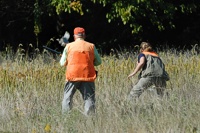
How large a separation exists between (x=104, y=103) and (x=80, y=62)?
2.71 feet

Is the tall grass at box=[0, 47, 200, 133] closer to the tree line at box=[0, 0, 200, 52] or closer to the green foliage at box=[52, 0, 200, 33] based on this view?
the green foliage at box=[52, 0, 200, 33]

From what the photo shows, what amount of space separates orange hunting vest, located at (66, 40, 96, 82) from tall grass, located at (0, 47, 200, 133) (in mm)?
543

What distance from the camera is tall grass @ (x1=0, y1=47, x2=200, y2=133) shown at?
9648 mm

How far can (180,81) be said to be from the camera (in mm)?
13742

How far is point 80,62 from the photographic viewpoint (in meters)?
11.1

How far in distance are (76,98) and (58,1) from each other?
9570 millimetres

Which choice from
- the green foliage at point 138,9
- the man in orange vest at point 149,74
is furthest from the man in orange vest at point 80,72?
A: the green foliage at point 138,9

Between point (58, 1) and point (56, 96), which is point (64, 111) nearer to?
point (56, 96)

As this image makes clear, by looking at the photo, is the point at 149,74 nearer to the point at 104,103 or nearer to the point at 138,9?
the point at 104,103

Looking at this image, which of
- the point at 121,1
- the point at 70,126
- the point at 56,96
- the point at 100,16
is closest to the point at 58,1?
the point at 121,1

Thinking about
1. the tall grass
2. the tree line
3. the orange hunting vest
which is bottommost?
the tall grass

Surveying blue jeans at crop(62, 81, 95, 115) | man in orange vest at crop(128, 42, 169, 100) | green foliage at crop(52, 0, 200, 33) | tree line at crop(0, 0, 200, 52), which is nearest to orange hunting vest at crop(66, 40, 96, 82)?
blue jeans at crop(62, 81, 95, 115)

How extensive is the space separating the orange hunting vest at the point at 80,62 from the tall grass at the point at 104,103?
0.54m

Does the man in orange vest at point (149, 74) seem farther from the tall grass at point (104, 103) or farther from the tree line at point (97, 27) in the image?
the tree line at point (97, 27)
